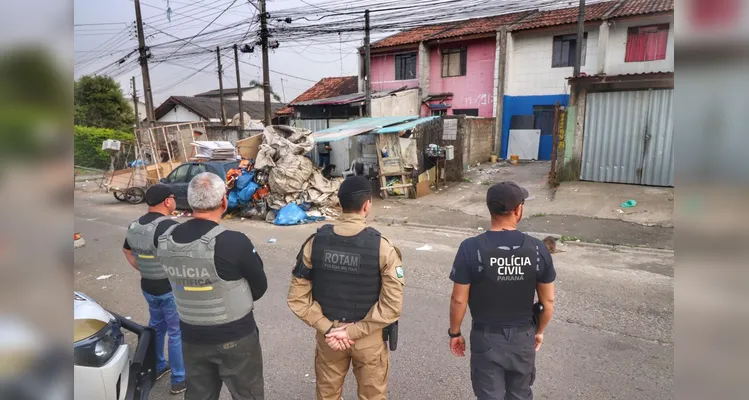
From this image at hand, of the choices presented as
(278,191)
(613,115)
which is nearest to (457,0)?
(613,115)

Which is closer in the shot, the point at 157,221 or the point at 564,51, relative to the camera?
the point at 157,221

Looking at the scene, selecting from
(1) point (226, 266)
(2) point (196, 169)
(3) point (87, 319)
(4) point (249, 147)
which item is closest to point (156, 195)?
(3) point (87, 319)

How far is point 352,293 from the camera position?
2.45 m

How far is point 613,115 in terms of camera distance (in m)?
10.8

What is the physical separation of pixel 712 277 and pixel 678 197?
0.50 feet

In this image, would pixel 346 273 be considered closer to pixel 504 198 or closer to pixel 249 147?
pixel 504 198

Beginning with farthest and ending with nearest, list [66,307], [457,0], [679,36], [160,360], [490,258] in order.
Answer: [457,0]
[160,360]
[490,258]
[66,307]
[679,36]

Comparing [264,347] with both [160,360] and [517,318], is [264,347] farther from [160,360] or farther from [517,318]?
[517,318]

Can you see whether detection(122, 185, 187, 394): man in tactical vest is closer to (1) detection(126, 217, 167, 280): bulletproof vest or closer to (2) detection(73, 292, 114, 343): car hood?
(1) detection(126, 217, 167, 280): bulletproof vest

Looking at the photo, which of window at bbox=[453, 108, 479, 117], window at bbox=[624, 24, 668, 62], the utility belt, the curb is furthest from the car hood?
window at bbox=[453, 108, 479, 117]

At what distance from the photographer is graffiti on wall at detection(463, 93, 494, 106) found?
20.1 meters

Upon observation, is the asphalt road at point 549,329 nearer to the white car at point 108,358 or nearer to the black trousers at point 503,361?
the white car at point 108,358

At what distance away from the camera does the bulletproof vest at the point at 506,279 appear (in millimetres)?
2326

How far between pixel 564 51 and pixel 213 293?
1946cm
